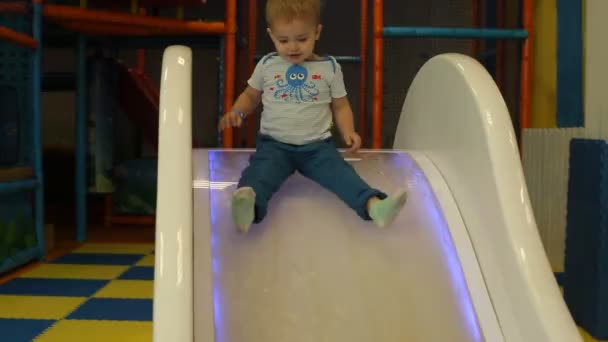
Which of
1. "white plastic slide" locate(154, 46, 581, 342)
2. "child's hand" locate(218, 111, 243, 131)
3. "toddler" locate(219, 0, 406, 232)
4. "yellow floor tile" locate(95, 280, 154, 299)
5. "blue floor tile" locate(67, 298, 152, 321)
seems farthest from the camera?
"yellow floor tile" locate(95, 280, 154, 299)

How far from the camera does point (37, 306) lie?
1.73m

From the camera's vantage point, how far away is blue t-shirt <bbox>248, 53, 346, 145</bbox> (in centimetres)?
130

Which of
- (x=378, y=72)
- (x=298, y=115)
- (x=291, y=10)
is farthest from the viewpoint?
(x=378, y=72)

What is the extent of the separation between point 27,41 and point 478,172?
1.68m

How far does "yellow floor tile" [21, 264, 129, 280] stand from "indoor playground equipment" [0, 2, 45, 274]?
0.07m

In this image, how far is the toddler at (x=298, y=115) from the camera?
1.15 m

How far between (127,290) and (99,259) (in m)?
0.48

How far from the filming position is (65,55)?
404 cm

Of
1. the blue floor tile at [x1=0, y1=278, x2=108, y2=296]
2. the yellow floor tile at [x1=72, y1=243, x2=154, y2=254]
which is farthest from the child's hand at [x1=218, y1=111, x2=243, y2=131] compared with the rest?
the yellow floor tile at [x1=72, y1=243, x2=154, y2=254]

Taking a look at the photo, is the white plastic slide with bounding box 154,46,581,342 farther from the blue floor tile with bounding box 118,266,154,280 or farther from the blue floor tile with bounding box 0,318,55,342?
the blue floor tile with bounding box 118,266,154,280

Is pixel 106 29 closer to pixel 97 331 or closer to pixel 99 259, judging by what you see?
pixel 99 259

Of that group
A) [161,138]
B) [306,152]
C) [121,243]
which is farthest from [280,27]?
[121,243]

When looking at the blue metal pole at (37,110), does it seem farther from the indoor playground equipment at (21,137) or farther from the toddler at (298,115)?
the toddler at (298,115)

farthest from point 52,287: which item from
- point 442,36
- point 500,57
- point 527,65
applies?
point 500,57
